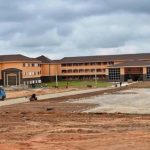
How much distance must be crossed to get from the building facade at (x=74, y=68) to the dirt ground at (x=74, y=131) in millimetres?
81099

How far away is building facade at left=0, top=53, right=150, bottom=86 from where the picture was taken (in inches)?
4444

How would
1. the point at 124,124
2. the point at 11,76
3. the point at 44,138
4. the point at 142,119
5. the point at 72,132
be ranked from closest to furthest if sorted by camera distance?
the point at 44,138 → the point at 72,132 → the point at 124,124 → the point at 142,119 → the point at 11,76

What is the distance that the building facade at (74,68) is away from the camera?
113 meters

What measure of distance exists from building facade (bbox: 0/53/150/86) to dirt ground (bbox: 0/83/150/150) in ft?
266

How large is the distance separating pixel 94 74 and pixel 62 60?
1444 centimetres

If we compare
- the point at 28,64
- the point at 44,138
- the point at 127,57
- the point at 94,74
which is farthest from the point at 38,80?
the point at 44,138

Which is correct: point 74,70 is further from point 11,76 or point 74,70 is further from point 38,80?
point 11,76

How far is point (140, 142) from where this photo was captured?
18.5 metres

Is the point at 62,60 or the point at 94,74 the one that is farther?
the point at 62,60

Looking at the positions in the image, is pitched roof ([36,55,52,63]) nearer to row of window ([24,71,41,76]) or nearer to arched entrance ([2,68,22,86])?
row of window ([24,71,41,76])

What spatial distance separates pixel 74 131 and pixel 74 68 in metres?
123

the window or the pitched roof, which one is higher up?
the pitched roof

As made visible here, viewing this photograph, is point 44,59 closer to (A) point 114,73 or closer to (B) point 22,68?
(A) point 114,73

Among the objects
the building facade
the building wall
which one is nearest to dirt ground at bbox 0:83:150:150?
the building wall
